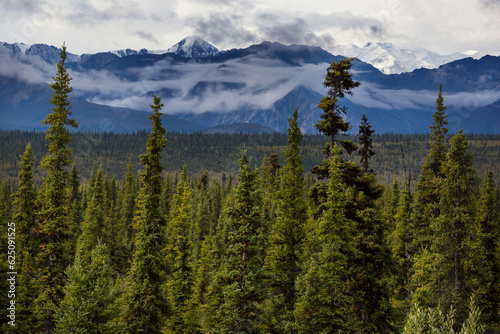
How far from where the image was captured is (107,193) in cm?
10375

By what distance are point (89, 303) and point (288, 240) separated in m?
14.3

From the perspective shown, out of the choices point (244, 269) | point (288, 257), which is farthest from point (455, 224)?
point (244, 269)

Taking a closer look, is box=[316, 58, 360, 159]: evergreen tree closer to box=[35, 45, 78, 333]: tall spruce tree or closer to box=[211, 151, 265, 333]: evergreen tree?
box=[211, 151, 265, 333]: evergreen tree

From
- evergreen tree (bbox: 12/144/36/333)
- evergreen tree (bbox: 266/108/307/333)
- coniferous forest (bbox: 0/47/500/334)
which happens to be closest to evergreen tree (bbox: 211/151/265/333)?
coniferous forest (bbox: 0/47/500/334)

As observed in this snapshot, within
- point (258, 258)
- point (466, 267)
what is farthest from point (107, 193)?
point (466, 267)

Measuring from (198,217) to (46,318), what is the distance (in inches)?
2606

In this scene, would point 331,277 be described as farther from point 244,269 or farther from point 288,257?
point 244,269

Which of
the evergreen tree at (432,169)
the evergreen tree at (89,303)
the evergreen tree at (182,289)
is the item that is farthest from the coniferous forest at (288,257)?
the evergreen tree at (182,289)

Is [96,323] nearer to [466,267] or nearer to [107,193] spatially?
[466,267]

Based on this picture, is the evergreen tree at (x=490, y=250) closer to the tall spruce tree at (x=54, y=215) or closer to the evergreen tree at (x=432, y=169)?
the evergreen tree at (x=432, y=169)

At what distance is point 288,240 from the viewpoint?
97.2 ft

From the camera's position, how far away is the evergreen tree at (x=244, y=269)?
27.4m

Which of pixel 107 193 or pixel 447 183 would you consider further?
pixel 107 193

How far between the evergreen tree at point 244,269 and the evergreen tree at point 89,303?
25.3 ft
